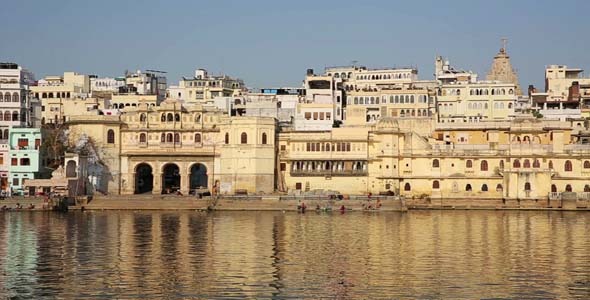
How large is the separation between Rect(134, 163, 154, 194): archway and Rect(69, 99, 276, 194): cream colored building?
22cm

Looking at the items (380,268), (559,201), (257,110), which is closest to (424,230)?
(380,268)

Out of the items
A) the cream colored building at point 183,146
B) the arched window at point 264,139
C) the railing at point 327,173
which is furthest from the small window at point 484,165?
the arched window at point 264,139

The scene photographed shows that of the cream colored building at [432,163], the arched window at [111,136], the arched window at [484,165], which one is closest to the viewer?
the cream colored building at [432,163]

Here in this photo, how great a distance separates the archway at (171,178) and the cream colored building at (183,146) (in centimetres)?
65

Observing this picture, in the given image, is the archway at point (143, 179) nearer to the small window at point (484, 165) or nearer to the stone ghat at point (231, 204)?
the stone ghat at point (231, 204)

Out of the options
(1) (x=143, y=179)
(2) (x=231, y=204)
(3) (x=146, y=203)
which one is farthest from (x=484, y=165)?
(1) (x=143, y=179)

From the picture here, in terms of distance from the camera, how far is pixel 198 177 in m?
82.1

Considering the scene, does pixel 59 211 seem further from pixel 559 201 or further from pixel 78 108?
pixel 559 201

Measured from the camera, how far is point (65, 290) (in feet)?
107

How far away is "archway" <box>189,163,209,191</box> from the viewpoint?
80.6 meters

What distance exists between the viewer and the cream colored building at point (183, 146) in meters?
74.1

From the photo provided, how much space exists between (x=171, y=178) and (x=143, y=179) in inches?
95.4

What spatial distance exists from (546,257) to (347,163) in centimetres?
3435

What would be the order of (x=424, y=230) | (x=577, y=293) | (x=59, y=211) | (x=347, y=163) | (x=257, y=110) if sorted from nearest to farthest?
(x=577, y=293) < (x=424, y=230) < (x=59, y=211) < (x=347, y=163) < (x=257, y=110)
